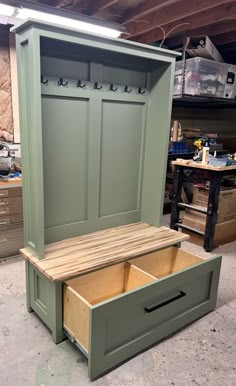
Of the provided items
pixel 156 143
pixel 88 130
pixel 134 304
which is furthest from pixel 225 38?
pixel 134 304

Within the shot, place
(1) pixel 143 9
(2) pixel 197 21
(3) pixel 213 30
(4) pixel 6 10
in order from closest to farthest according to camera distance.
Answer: (4) pixel 6 10 < (1) pixel 143 9 < (2) pixel 197 21 < (3) pixel 213 30

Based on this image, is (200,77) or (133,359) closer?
(133,359)

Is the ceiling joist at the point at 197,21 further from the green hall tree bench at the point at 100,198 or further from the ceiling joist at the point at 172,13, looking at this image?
the green hall tree bench at the point at 100,198

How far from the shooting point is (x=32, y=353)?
1.67 meters

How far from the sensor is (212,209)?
3.06m

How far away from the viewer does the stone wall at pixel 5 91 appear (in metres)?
3.17

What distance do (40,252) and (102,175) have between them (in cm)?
71

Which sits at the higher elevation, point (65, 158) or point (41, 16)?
point (41, 16)

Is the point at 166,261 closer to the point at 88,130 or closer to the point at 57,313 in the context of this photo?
the point at 57,313

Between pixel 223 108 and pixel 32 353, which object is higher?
pixel 223 108

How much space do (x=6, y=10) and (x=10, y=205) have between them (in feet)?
5.27

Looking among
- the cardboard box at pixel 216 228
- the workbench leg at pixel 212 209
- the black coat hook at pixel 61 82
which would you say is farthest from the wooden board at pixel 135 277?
the cardboard box at pixel 216 228

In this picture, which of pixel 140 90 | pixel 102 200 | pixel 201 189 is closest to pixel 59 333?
pixel 102 200

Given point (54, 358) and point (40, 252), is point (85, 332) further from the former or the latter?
point (40, 252)
